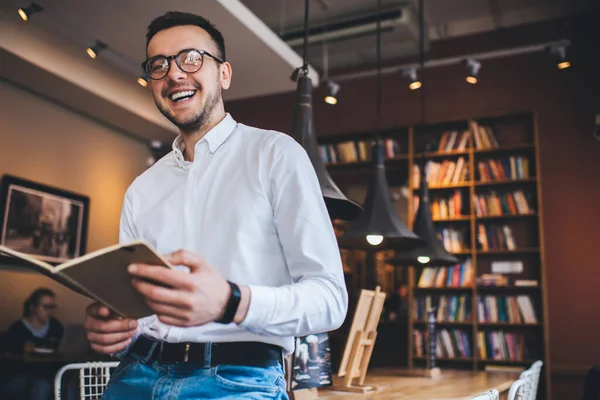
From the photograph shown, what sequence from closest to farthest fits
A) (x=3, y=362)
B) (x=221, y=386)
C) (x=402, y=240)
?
(x=221, y=386) < (x=402, y=240) < (x=3, y=362)

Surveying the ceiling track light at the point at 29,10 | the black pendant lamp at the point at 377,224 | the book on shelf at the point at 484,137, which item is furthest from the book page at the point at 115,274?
the book on shelf at the point at 484,137

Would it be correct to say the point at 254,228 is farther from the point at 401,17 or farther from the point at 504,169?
the point at 504,169

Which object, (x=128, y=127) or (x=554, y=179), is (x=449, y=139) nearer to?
(x=554, y=179)

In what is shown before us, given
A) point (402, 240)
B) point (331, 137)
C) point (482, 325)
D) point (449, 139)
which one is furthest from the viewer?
point (331, 137)

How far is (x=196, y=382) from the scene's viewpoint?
115cm

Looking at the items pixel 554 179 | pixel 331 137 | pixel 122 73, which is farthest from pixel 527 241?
pixel 122 73

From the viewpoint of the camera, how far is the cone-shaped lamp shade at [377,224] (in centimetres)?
316

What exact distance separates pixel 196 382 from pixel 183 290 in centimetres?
35

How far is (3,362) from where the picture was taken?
176 inches

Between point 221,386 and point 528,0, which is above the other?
point 528,0

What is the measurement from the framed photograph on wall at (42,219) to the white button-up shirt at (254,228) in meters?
4.41

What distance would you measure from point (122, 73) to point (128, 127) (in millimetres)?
978

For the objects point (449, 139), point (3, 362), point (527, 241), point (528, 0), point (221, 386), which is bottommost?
point (3, 362)

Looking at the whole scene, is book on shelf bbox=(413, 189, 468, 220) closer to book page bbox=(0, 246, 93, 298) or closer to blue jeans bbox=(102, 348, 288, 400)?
blue jeans bbox=(102, 348, 288, 400)
